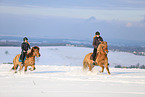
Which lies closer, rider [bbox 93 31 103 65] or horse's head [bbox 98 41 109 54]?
horse's head [bbox 98 41 109 54]

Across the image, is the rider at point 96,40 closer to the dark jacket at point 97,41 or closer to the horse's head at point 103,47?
the dark jacket at point 97,41

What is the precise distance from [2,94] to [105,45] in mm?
6687

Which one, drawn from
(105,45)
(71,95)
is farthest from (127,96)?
(105,45)

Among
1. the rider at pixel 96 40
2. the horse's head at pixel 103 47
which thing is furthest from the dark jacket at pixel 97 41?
the horse's head at pixel 103 47

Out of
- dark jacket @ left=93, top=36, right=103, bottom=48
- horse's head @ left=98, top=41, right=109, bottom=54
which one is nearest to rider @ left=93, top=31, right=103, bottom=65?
dark jacket @ left=93, top=36, right=103, bottom=48

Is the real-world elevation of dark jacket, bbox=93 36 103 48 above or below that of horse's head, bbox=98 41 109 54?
above

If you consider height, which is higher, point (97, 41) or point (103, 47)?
point (97, 41)

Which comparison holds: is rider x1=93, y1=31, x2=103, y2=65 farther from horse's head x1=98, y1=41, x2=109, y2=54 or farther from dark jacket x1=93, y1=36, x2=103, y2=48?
horse's head x1=98, y1=41, x2=109, y2=54

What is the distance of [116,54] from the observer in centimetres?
9950

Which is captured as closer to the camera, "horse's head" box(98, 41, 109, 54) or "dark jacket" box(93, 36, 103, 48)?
"horse's head" box(98, 41, 109, 54)

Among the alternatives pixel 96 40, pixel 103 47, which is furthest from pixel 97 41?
pixel 103 47

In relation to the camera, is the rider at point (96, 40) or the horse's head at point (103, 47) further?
the rider at point (96, 40)

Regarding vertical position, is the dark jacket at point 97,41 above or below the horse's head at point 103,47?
above

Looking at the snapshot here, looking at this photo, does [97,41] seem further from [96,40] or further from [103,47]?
[103,47]
